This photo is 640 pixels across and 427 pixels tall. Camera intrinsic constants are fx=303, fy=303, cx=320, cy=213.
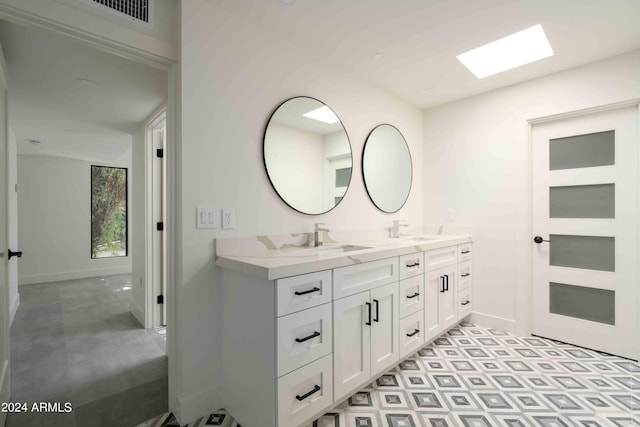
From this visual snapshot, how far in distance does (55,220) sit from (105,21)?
5.30 m

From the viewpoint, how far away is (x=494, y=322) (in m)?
2.85

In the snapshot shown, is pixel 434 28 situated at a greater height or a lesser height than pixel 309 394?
greater

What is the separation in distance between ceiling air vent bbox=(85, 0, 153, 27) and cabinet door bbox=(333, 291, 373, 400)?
1783mm

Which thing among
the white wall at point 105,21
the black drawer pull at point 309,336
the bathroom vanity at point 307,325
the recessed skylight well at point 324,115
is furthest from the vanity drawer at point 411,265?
the white wall at point 105,21

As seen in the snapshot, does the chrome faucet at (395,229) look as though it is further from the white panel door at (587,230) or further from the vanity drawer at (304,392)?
the vanity drawer at (304,392)

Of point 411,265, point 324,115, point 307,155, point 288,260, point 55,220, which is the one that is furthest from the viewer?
point 55,220

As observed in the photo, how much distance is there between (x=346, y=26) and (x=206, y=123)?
110 centimetres

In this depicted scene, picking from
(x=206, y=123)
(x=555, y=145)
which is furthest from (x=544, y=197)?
(x=206, y=123)

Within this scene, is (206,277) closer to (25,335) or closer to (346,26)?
(346,26)

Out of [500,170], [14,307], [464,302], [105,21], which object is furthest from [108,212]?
[500,170]

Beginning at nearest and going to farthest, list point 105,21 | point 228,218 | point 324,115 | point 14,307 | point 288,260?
point 105,21 < point 288,260 < point 228,218 < point 324,115 < point 14,307

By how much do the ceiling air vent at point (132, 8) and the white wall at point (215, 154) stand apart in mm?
168

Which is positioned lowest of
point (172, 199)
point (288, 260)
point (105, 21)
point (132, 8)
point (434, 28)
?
point (288, 260)

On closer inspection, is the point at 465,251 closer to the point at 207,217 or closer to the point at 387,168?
the point at 387,168
